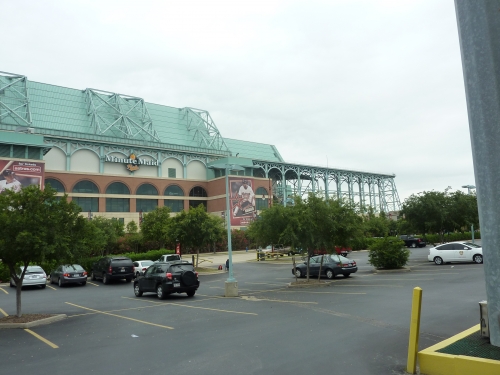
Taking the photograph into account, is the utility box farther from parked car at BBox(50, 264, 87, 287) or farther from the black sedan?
parked car at BBox(50, 264, 87, 287)

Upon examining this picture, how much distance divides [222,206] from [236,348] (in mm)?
63451

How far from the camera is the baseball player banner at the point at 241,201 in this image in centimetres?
7106

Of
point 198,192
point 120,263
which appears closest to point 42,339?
point 120,263

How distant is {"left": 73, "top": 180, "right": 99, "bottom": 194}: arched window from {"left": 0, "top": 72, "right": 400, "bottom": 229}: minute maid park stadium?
138mm

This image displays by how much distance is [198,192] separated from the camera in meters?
74.8

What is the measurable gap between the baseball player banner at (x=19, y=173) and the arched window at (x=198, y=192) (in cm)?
2534

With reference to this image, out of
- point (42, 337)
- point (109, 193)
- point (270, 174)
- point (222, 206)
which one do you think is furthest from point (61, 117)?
point (42, 337)

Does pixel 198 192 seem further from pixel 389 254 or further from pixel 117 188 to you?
pixel 389 254

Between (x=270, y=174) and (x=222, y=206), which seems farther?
(x=270, y=174)

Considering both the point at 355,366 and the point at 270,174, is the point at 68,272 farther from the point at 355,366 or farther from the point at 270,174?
the point at 270,174

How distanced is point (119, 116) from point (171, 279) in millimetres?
59287

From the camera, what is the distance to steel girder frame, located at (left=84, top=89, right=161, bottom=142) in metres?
69.7

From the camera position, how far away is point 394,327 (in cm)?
1021

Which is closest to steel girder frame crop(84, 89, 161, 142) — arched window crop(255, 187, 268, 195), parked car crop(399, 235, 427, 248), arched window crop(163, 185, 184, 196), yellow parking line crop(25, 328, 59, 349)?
arched window crop(163, 185, 184, 196)
